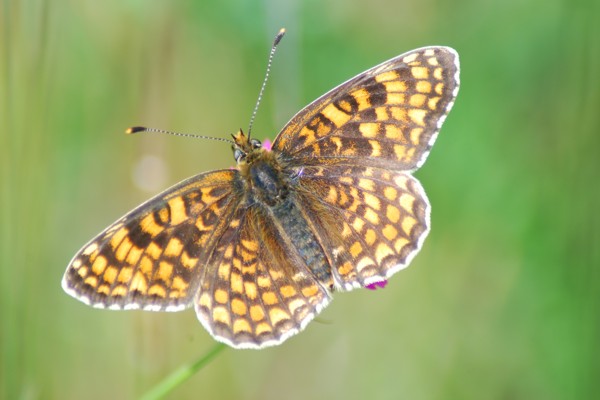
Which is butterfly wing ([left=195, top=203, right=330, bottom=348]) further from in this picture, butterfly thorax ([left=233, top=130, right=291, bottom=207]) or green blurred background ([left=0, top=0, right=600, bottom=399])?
green blurred background ([left=0, top=0, right=600, bottom=399])

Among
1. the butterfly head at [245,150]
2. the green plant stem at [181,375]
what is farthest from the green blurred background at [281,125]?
the green plant stem at [181,375]

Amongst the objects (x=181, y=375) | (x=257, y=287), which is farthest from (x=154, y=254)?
(x=181, y=375)

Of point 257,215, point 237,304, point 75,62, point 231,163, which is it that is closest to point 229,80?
point 231,163

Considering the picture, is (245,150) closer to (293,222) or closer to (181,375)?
(293,222)

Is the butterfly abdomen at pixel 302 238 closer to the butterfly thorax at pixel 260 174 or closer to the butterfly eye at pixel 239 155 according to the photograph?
the butterfly thorax at pixel 260 174

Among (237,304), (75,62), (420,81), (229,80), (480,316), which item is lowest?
(480,316)

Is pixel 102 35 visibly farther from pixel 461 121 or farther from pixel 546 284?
pixel 546 284

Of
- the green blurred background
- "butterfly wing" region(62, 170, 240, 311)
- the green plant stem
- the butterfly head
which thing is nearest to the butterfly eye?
the butterfly head
